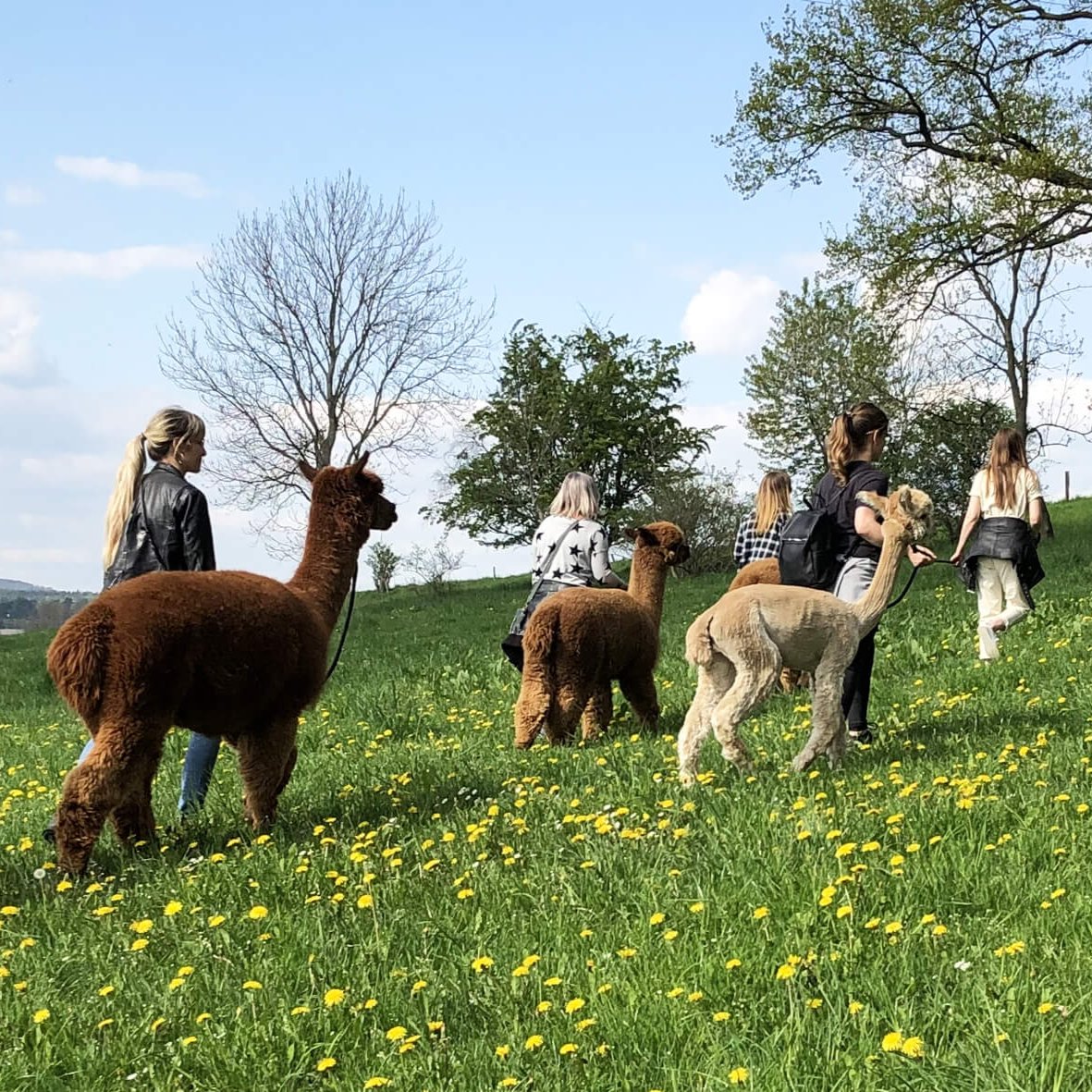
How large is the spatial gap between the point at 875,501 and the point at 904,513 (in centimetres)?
18

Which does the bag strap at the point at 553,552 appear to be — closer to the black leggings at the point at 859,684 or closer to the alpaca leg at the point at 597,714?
the alpaca leg at the point at 597,714

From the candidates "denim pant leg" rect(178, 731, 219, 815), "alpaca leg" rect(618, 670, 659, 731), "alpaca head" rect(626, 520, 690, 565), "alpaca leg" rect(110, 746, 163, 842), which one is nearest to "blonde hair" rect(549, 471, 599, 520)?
"alpaca head" rect(626, 520, 690, 565)

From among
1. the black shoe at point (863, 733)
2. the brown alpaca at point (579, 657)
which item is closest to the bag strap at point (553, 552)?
the brown alpaca at point (579, 657)

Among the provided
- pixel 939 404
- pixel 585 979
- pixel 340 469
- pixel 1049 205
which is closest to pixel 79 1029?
pixel 585 979

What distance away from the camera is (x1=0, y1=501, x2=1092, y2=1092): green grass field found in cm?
318

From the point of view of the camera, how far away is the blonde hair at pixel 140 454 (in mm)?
6539

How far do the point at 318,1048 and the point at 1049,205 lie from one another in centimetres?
2328

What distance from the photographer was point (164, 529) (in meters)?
6.45

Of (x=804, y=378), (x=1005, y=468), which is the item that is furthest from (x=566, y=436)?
(x=1005, y=468)

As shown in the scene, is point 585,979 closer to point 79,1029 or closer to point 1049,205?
point 79,1029

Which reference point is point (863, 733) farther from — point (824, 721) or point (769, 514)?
point (769, 514)

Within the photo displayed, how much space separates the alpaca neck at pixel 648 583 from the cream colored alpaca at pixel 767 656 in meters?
2.26

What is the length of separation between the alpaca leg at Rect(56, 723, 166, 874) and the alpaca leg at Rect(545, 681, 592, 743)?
10.3 ft

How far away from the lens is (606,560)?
8.58m
